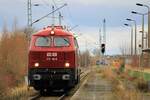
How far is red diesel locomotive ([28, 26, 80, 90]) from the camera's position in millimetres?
30469

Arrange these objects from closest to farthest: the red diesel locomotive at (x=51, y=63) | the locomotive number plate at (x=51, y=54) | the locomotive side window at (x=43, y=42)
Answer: the red diesel locomotive at (x=51, y=63)
the locomotive number plate at (x=51, y=54)
the locomotive side window at (x=43, y=42)

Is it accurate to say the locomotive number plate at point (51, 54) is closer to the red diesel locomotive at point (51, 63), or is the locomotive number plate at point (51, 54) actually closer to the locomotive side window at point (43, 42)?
the red diesel locomotive at point (51, 63)

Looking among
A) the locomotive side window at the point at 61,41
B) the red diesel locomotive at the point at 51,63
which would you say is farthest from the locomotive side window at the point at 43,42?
the locomotive side window at the point at 61,41

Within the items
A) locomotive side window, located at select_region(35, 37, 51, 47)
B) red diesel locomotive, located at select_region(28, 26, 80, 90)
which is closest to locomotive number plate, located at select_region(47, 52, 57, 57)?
red diesel locomotive, located at select_region(28, 26, 80, 90)

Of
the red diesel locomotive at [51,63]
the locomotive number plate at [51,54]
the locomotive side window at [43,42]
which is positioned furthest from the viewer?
the locomotive side window at [43,42]

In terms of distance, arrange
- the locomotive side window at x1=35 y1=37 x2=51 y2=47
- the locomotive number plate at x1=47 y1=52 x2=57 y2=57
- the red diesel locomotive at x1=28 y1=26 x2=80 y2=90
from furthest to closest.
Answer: the locomotive side window at x1=35 y1=37 x2=51 y2=47 < the locomotive number plate at x1=47 y1=52 x2=57 y2=57 < the red diesel locomotive at x1=28 y1=26 x2=80 y2=90

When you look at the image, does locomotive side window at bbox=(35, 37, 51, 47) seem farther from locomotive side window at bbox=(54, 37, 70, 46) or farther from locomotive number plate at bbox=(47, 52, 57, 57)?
locomotive number plate at bbox=(47, 52, 57, 57)

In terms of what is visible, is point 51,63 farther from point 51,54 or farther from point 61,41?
point 61,41

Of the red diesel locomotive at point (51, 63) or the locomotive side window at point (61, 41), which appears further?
the locomotive side window at point (61, 41)

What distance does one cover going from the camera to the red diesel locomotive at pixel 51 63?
1200 inches

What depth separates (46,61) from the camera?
3075cm


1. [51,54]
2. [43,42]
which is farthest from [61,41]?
[51,54]

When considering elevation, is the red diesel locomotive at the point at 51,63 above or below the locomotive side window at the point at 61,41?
below

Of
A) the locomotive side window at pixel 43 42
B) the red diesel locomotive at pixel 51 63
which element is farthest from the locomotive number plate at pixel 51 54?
the locomotive side window at pixel 43 42
